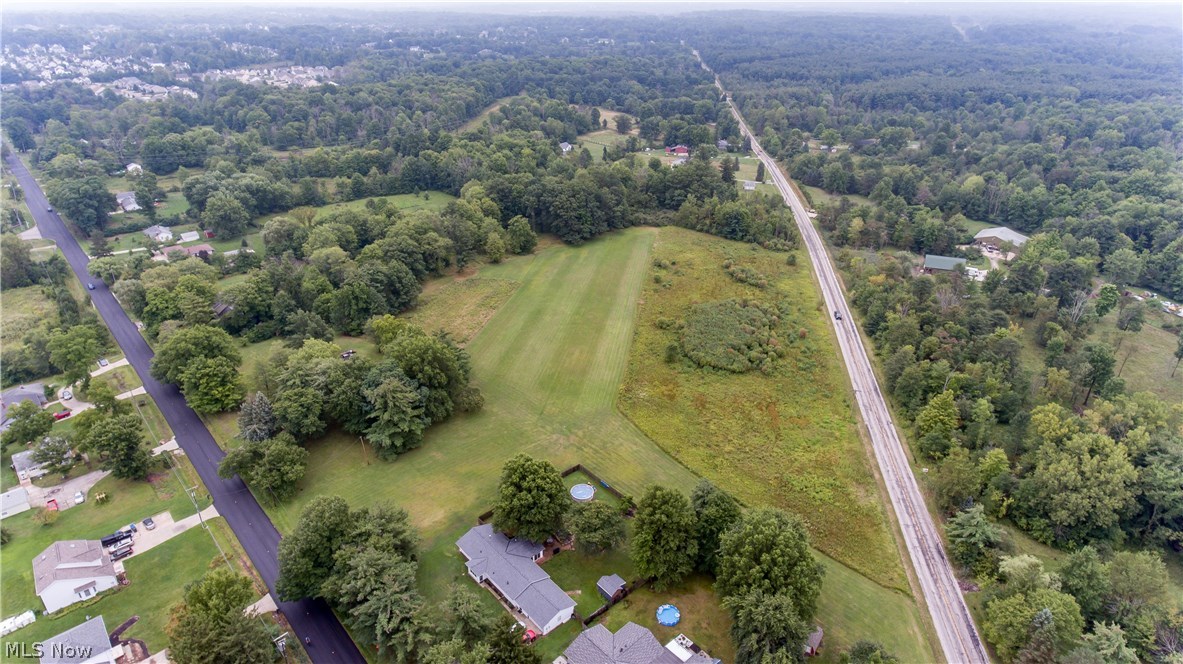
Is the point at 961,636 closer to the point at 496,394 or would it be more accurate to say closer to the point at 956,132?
the point at 496,394

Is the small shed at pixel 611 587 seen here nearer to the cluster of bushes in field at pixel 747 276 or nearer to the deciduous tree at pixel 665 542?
the deciduous tree at pixel 665 542

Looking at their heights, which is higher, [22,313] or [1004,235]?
[1004,235]

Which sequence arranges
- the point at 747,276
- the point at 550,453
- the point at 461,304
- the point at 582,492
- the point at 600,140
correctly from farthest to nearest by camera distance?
1. the point at 600,140
2. the point at 747,276
3. the point at 461,304
4. the point at 550,453
5. the point at 582,492

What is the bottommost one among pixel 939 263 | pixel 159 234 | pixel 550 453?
pixel 550 453

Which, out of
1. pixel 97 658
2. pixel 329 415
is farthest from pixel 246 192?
pixel 97 658

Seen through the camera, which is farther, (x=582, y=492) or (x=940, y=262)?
(x=940, y=262)

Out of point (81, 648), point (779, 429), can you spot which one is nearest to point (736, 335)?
point (779, 429)

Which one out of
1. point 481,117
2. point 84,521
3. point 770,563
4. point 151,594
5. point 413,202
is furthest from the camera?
point 481,117

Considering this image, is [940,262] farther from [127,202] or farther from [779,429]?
[127,202]
